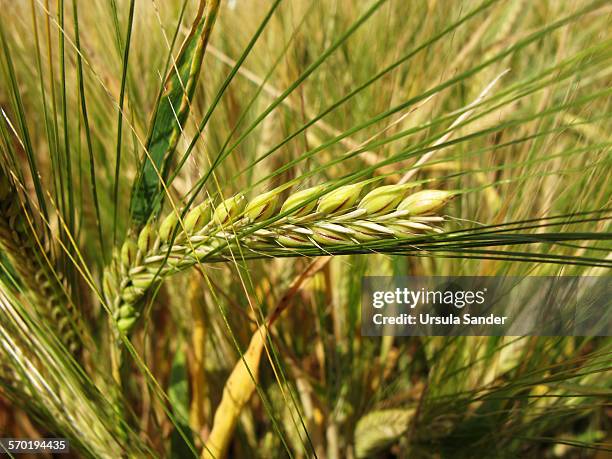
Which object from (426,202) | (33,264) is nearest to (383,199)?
(426,202)

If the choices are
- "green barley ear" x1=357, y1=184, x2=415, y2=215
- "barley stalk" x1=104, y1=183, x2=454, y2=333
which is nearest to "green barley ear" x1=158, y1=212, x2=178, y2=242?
"barley stalk" x1=104, y1=183, x2=454, y2=333

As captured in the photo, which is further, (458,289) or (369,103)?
(369,103)

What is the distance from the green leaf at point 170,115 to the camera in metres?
0.27

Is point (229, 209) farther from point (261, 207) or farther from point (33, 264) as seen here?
point (33, 264)

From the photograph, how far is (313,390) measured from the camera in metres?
0.48

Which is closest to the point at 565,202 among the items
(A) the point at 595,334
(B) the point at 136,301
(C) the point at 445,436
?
(A) the point at 595,334

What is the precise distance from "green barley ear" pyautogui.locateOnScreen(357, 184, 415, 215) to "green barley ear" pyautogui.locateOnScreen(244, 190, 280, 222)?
1.8 inches

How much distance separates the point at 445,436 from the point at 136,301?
0.28 meters

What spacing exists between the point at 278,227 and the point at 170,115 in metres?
0.10

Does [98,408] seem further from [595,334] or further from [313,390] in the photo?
[595,334]

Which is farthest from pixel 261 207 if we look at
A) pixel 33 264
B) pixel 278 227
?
pixel 33 264

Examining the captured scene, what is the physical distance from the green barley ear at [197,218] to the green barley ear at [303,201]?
50 millimetres

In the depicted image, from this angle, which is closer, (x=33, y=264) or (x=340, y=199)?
(x=340, y=199)

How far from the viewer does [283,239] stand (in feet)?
0.82
